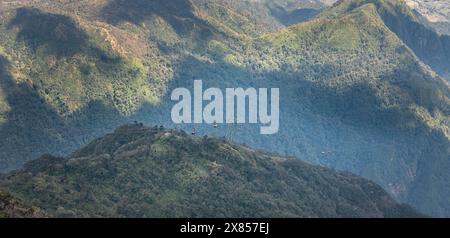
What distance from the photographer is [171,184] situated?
13012cm

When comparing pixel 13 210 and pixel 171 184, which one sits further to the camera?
pixel 171 184

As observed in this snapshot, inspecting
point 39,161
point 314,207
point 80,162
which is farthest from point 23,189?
point 314,207

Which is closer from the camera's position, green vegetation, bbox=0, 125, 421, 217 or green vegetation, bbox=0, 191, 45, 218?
green vegetation, bbox=0, 191, 45, 218

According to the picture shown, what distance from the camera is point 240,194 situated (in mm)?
132500

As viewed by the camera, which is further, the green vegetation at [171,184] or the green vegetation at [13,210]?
the green vegetation at [171,184]

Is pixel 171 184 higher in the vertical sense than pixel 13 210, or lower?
lower

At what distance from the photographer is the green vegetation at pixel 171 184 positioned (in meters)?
115

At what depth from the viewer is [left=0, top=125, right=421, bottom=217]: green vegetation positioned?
115125mm

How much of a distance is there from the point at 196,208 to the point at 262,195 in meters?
18.1

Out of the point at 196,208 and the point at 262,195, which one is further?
the point at 262,195
